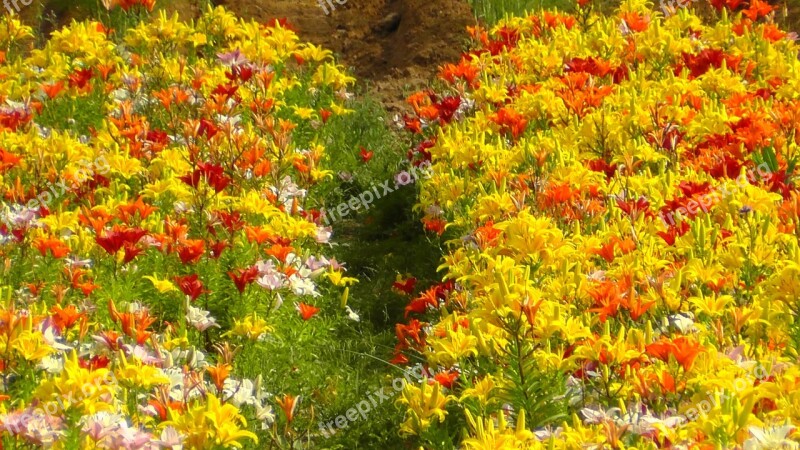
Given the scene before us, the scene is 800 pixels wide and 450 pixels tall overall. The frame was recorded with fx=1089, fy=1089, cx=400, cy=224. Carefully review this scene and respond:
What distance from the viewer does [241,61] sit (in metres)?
7.38

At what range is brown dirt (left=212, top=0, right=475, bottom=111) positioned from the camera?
8.91 meters

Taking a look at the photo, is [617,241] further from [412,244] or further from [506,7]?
[506,7]

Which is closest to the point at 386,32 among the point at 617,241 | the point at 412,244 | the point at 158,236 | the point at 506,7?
the point at 506,7

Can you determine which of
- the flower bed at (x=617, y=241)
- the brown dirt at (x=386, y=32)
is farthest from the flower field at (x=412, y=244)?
the brown dirt at (x=386, y=32)

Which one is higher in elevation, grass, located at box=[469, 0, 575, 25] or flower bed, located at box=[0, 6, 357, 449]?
flower bed, located at box=[0, 6, 357, 449]

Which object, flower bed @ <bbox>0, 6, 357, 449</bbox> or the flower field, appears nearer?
the flower field

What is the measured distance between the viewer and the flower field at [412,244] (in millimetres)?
3246

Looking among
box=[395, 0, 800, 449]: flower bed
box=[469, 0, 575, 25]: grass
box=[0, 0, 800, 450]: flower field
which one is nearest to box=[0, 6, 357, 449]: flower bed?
box=[0, 0, 800, 450]: flower field

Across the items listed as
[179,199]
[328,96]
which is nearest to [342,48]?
[328,96]

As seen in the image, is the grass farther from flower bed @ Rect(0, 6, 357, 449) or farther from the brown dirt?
flower bed @ Rect(0, 6, 357, 449)

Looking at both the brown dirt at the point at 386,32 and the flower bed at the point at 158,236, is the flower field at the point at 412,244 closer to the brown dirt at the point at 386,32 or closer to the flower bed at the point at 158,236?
the flower bed at the point at 158,236

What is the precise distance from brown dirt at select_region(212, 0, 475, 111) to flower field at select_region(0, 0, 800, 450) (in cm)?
80

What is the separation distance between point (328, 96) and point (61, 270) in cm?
326

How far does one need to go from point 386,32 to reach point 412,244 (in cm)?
Answer: 381
